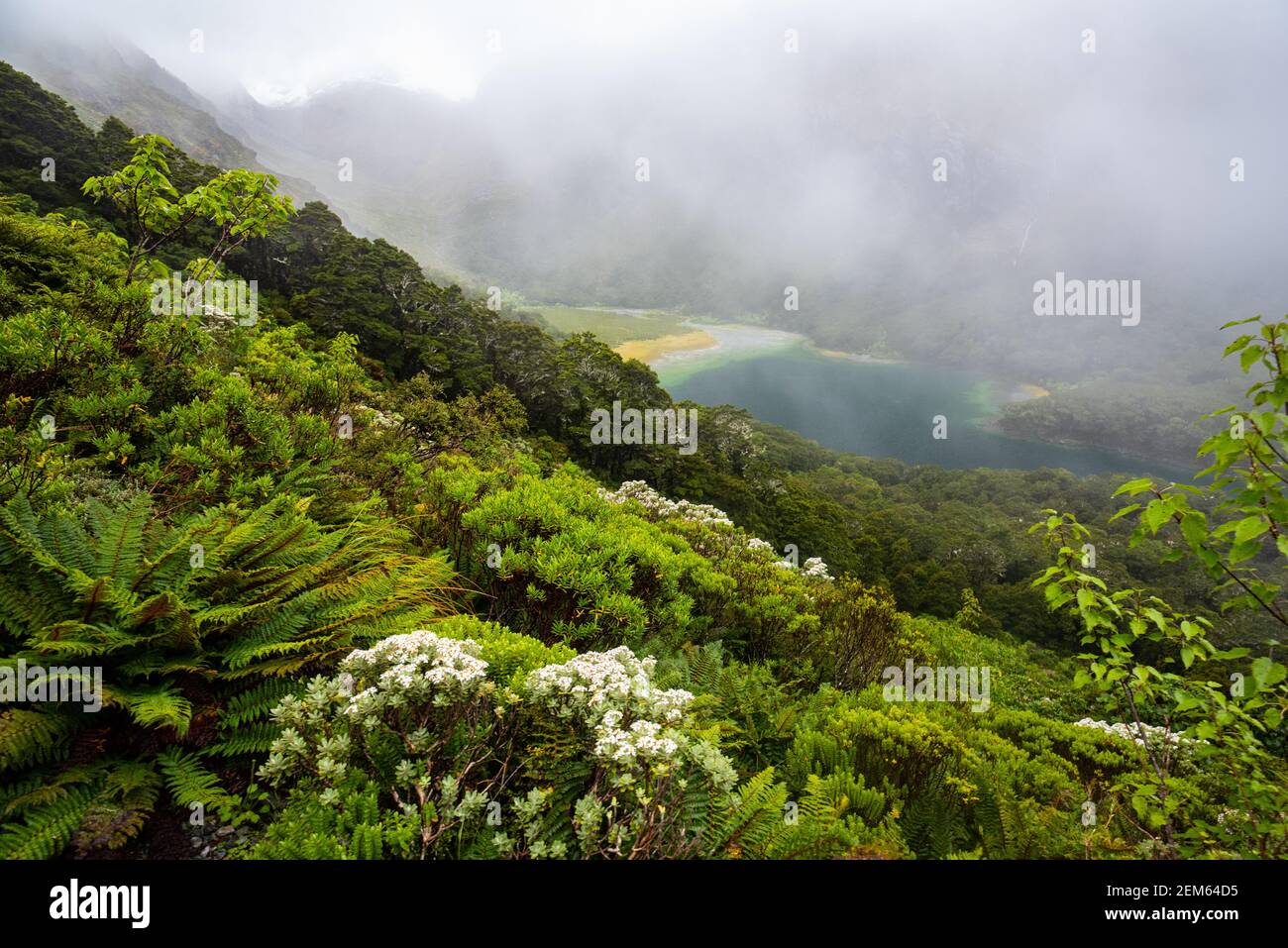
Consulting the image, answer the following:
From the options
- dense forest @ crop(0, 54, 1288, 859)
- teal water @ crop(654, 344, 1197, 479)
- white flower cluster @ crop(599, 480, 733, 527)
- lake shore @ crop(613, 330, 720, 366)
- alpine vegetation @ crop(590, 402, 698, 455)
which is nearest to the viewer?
dense forest @ crop(0, 54, 1288, 859)

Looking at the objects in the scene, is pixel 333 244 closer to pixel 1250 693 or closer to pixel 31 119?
pixel 31 119

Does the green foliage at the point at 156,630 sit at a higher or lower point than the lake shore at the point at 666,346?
lower

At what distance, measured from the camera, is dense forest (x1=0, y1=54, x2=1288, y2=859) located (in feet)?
7.01

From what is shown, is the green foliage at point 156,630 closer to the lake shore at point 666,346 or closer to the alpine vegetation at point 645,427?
the alpine vegetation at point 645,427

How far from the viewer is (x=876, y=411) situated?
3691 inches

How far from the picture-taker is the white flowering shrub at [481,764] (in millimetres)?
2020

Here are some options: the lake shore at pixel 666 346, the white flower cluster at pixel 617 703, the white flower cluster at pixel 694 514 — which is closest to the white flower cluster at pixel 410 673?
the white flower cluster at pixel 617 703

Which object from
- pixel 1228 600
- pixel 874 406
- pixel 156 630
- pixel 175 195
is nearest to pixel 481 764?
pixel 156 630

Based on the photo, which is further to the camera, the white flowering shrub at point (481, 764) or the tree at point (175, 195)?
the tree at point (175, 195)

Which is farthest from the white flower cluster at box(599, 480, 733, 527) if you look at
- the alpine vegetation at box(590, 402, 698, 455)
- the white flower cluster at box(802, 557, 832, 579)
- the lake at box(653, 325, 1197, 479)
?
the lake at box(653, 325, 1197, 479)

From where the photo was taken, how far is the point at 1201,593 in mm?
34719

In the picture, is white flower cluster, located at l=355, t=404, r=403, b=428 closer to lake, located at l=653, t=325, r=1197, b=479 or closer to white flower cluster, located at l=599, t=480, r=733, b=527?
white flower cluster, located at l=599, t=480, r=733, b=527

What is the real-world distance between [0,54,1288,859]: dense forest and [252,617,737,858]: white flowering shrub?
2 centimetres
